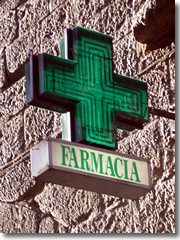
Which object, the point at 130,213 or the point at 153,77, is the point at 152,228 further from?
the point at 153,77

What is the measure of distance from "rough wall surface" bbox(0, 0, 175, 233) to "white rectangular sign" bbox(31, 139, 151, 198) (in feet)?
1.74

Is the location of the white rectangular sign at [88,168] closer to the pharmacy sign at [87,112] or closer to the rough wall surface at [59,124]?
the pharmacy sign at [87,112]

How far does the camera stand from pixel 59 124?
13.7 feet

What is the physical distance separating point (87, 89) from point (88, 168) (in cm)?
37

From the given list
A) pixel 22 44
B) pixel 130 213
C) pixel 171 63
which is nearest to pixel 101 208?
pixel 130 213

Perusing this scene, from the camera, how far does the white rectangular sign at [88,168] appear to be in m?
2.75

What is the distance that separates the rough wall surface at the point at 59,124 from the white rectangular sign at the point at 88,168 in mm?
531

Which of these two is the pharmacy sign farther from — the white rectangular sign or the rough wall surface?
the rough wall surface

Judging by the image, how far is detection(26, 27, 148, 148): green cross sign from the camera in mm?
2898

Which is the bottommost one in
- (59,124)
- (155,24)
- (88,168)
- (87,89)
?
(88,168)

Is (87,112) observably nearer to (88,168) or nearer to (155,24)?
(88,168)

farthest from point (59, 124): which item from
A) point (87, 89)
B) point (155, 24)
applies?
point (87, 89)

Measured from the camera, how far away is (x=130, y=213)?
3.55 metres

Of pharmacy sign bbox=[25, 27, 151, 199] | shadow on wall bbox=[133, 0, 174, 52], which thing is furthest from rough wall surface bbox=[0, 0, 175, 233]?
pharmacy sign bbox=[25, 27, 151, 199]
